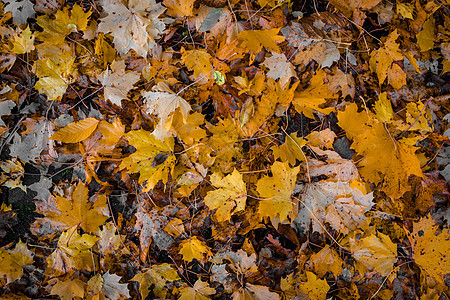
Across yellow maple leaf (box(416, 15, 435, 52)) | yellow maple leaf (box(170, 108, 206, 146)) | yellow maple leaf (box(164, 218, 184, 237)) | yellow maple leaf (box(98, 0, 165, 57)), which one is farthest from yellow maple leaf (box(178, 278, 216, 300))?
yellow maple leaf (box(416, 15, 435, 52))

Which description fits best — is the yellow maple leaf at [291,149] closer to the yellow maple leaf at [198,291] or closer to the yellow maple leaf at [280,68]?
the yellow maple leaf at [280,68]

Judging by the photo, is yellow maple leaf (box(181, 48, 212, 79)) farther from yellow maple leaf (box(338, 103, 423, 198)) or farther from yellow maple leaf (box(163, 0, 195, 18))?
yellow maple leaf (box(338, 103, 423, 198))

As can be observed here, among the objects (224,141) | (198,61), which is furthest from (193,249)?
(198,61)

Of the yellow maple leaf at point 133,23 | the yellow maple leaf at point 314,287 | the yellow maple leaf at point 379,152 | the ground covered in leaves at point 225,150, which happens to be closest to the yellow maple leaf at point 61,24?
the ground covered in leaves at point 225,150


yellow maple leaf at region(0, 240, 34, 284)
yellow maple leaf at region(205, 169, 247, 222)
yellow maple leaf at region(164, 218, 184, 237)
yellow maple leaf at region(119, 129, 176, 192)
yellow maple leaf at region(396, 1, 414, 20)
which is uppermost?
yellow maple leaf at region(396, 1, 414, 20)

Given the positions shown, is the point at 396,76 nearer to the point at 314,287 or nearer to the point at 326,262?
the point at 326,262

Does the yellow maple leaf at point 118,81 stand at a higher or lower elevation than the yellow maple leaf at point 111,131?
higher
